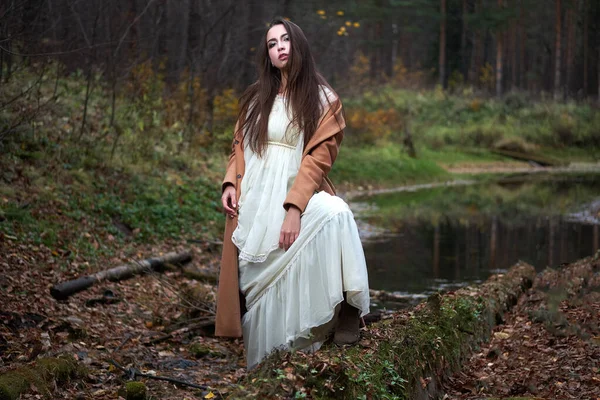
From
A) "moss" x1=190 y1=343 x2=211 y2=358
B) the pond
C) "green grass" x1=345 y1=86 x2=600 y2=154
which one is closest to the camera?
"moss" x1=190 y1=343 x2=211 y2=358

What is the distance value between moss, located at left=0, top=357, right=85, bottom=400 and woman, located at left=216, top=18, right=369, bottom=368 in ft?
3.51

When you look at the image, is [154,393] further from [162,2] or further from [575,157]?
[575,157]

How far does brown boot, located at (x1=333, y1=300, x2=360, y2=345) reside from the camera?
464 centimetres

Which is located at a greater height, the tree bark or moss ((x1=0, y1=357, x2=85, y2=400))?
the tree bark

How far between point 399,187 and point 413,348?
61.7 feet

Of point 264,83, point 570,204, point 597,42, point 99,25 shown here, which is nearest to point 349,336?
point 264,83

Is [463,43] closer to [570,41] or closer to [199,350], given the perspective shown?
[570,41]

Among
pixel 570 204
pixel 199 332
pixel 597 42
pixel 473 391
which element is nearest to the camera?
pixel 473 391

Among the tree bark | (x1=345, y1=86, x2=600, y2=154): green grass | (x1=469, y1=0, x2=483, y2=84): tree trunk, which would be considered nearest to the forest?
(x1=345, y1=86, x2=600, y2=154): green grass

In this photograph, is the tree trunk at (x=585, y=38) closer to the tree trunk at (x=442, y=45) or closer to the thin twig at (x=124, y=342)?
the tree trunk at (x=442, y=45)

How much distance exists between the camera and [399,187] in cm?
2336

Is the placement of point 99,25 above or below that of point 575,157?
above

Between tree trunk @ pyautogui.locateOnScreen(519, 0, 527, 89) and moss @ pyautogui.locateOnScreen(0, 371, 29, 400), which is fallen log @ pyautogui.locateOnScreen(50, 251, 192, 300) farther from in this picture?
tree trunk @ pyautogui.locateOnScreen(519, 0, 527, 89)

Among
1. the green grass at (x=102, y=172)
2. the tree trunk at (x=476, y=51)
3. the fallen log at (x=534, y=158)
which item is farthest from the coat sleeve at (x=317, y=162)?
the tree trunk at (x=476, y=51)
